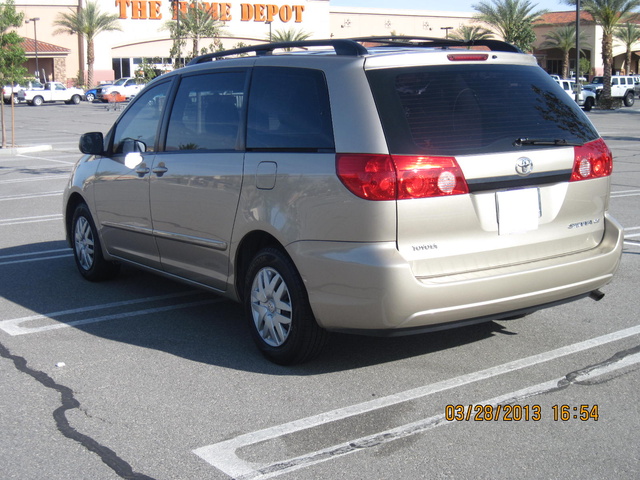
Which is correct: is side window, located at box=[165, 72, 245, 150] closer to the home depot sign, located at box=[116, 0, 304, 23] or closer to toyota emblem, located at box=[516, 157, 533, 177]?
toyota emblem, located at box=[516, 157, 533, 177]

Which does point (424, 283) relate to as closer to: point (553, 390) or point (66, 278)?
point (553, 390)

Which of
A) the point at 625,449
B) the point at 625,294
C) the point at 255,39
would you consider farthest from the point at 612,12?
the point at 625,449

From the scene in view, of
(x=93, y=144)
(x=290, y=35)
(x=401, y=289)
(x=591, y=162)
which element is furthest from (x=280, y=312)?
(x=290, y=35)

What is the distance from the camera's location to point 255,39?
74.9 metres

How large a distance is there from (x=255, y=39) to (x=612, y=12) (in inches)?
1443

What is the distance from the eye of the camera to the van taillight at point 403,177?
14.4 feet

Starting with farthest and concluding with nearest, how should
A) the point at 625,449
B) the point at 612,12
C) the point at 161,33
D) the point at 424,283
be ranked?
the point at 161,33 → the point at 612,12 → the point at 424,283 → the point at 625,449

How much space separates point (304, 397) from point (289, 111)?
1713 millimetres

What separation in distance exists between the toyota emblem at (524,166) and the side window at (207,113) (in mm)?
1807

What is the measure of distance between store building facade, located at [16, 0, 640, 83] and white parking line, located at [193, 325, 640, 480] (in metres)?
60.8

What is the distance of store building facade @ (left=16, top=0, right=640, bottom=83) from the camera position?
68.0 metres

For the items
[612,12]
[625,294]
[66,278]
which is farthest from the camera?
[612,12]

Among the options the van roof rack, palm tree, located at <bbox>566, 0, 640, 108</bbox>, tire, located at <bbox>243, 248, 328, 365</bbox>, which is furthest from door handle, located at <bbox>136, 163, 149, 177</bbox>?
palm tree, located at <bbox>566, 0, 640, 108</bbox>

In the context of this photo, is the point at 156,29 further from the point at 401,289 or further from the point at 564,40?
the point at 401,289
